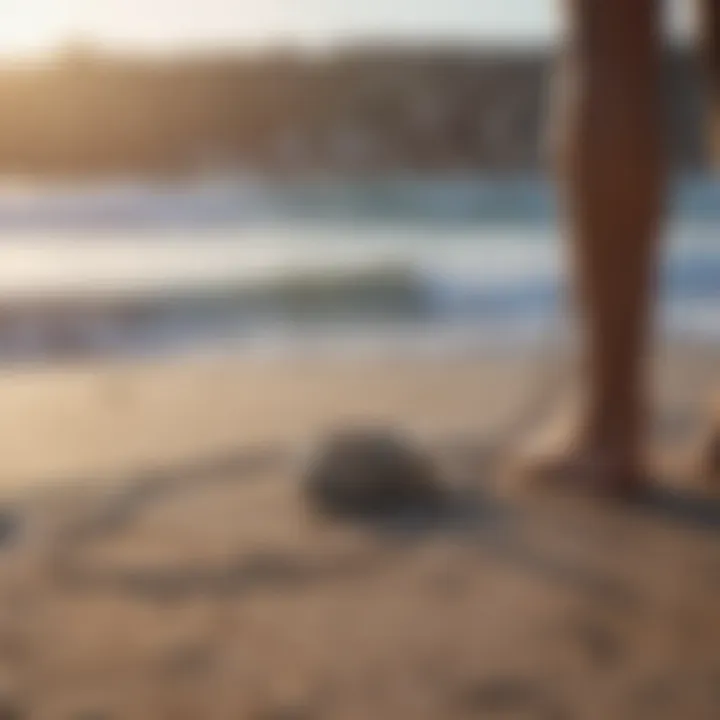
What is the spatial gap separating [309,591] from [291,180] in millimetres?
957

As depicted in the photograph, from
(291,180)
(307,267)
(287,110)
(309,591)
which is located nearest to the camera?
(309,591)

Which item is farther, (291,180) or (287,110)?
(291,180)

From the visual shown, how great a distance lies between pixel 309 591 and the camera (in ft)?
2.62

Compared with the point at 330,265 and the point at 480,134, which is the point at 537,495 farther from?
the point at 330,265

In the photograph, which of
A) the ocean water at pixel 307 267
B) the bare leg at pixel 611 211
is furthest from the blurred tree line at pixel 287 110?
the bare leg at pixel 611 211

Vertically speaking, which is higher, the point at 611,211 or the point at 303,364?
the point at 611,211

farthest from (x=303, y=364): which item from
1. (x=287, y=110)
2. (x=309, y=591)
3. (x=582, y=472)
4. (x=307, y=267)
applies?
(x=309, y=591)

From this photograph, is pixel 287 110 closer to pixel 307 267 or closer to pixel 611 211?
pixel 307 267

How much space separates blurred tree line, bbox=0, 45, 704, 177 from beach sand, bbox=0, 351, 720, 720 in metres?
0.37

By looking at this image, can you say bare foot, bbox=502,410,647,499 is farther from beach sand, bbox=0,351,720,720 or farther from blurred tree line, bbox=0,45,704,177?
blurred tree line, bbox=0,45,704,177

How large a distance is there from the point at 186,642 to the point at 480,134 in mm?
915

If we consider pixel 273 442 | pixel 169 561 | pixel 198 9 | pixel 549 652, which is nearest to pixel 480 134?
pixel 198 9

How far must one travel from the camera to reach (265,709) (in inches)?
25.1

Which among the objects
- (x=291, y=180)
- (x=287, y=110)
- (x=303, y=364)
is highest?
(x=287, y=110)
